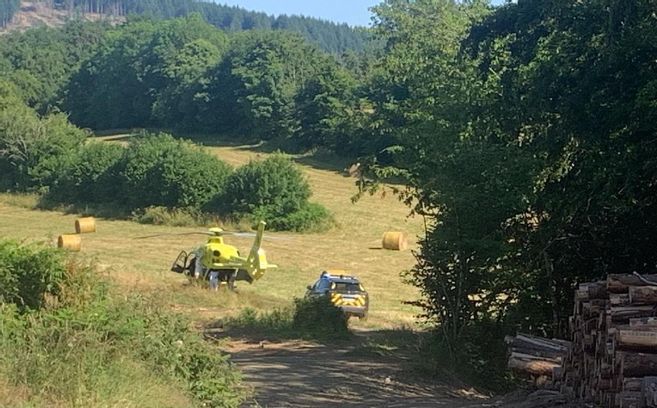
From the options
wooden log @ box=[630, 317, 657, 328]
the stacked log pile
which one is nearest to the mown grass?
the stacked log pile

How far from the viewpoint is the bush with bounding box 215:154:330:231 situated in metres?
49.0

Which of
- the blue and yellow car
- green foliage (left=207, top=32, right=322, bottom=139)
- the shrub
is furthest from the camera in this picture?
green foliage (left=207, top=32, right=322, bottom=139)

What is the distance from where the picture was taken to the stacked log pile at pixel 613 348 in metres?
8.66

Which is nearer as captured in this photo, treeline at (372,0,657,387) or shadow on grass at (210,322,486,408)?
shadow on grass at (210,322,486,408)

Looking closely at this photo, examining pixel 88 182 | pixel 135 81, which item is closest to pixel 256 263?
pixel 88 182

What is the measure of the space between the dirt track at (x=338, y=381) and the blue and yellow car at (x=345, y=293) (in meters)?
4.58

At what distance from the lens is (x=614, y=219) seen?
51.4ft

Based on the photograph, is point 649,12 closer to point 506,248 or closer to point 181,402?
point 506,248

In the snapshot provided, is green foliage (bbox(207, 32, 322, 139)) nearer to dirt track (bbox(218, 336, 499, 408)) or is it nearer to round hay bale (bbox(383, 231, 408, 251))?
round hay bale (bbox(383, 231, 408, 251))

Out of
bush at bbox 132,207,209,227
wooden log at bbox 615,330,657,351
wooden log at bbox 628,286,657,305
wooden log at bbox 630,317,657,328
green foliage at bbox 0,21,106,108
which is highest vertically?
green foliage at bbox 0,21,106,108

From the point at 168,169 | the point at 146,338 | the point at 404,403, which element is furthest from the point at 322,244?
the point at 146,338

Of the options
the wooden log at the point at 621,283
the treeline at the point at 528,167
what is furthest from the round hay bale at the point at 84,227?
the wooden log at the point at 621,283

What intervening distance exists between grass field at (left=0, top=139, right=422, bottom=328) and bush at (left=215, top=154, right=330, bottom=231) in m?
1.28

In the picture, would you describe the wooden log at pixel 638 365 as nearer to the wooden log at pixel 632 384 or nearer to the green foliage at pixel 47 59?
the wooden log at pixel 632 384
